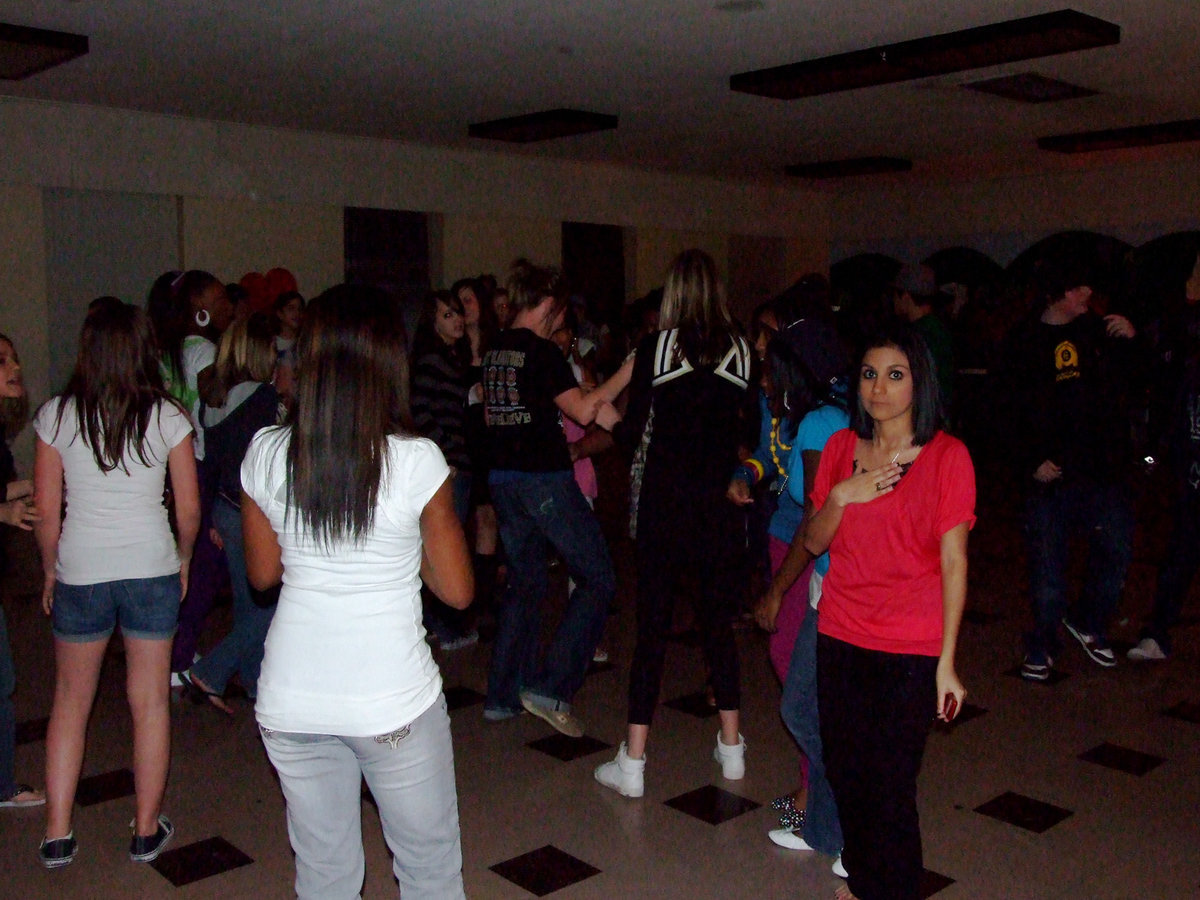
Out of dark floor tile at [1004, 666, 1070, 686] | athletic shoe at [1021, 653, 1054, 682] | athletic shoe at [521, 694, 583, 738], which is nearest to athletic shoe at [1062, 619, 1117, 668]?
dark floor tile at [1004, 666, 1070, 686]

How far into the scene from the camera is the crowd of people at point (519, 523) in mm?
1895

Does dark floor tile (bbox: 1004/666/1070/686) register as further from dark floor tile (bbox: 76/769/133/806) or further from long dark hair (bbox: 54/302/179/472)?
long dark hair (bbox: 54/302/179/472)

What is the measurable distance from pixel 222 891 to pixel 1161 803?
2.58 metres

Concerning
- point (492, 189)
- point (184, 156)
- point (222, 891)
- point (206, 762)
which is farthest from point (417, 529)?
point (492, 189)

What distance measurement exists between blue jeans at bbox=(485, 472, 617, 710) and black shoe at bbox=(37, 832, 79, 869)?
1.47 m

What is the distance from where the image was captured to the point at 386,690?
6.14 ft

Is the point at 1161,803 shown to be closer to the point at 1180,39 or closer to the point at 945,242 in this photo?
the point at 1180,39

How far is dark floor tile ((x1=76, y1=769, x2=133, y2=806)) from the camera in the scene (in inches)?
133

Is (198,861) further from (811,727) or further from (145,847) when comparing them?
Answer: (811,727)

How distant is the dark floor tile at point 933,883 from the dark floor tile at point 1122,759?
1.05 m

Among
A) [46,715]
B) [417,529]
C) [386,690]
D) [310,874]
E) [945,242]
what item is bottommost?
[46,715]

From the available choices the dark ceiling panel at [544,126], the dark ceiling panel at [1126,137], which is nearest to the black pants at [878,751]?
the dark ceiling panel at [544,126]

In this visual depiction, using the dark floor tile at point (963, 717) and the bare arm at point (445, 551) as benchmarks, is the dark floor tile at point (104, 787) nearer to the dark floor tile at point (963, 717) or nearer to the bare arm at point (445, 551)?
the bare arm at point (445, 551)

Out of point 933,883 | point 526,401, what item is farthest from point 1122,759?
point 526,401
